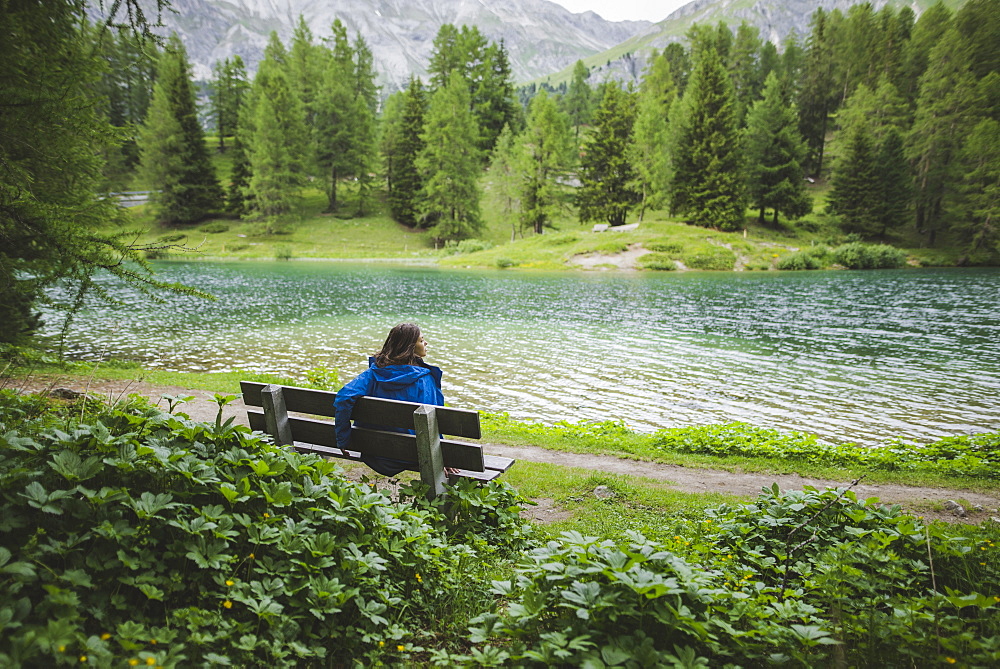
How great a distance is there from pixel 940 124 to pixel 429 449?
76.0 m

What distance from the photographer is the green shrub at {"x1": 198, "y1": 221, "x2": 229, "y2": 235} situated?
6188 cm

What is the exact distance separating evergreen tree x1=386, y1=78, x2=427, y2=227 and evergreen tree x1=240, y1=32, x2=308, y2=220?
11.6 m

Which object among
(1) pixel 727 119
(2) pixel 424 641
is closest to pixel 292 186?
(1) pixel 727 119

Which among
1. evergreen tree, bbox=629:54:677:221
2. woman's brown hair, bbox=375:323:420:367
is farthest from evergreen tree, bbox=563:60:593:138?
woman's brown hair, bbox=375:323:420:367

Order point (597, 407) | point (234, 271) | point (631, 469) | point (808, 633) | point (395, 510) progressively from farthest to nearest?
point (234, 271) < point (597, 407) < point (631, 469) < point (395, 510) < point (808, 633)

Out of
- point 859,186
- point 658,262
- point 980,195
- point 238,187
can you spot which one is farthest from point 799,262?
point 238,187

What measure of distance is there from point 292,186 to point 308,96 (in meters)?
19.7

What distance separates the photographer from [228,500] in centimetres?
294

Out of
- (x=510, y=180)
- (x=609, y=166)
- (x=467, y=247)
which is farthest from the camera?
(x=609, y=166)

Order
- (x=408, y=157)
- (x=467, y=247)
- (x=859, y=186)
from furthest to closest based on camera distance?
1. (x=408, y=157)
2. (x=859, y=186)
3. (x=467, y=247)

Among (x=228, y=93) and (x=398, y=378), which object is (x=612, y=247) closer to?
(x=398, y=378)

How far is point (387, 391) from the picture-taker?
16.1ft

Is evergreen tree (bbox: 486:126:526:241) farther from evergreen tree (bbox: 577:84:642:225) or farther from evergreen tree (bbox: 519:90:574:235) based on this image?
evergreen tree (bbox: 577:84:642:225)

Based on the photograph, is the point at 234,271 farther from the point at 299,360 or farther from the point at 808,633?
the point at 808,633
